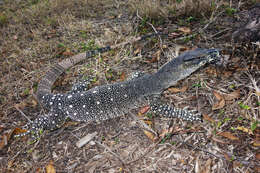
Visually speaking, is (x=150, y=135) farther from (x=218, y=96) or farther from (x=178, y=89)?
(x=218, y=96)

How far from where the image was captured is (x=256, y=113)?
11.5ft

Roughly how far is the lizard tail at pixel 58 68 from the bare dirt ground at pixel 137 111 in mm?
217

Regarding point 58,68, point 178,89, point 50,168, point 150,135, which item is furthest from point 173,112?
point 58,68

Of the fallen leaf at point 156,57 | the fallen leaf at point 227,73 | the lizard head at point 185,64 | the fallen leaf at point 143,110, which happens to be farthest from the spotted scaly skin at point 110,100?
the fallen leaf at point 156,57

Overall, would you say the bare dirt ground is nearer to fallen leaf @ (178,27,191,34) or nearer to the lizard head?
fallen leaf @ (178,27,191,34)

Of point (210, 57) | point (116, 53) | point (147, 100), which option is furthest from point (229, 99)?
point (116, 53)

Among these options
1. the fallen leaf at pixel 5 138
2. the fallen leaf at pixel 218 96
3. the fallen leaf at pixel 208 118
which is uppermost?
the fallen leaf at pixel 218 96

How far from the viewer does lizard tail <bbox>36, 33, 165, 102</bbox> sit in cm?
495

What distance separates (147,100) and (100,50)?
2.38m

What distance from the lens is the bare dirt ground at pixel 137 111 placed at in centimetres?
341

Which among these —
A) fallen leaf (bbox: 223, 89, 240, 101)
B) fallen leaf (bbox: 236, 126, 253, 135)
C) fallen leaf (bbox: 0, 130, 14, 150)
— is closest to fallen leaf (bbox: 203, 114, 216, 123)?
fallen leaf (bbox: 236, 126, 253, 135)

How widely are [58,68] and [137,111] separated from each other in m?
2.73

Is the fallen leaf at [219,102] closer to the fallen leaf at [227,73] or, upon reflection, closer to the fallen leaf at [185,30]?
the fallen leaf at [227,73]

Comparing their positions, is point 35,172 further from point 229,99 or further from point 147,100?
point 229,99
